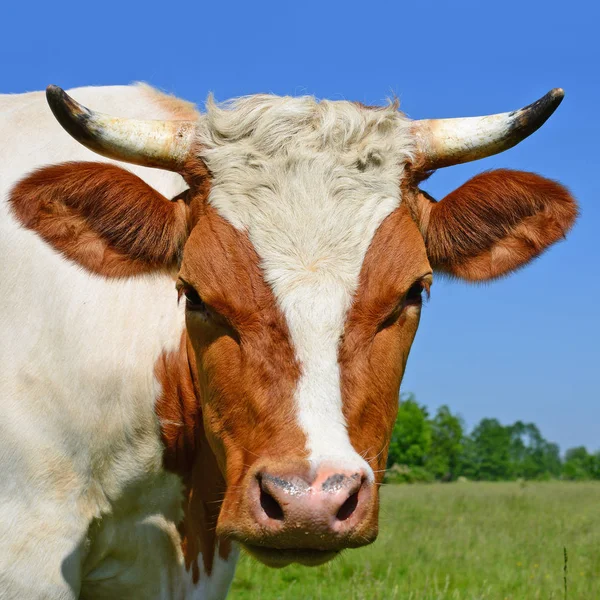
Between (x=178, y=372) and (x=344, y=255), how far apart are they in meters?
1.40

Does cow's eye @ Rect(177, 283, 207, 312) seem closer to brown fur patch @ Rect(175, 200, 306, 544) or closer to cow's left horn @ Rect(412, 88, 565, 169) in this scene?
brown fur patch @ Rect(175, 200, 306, 544)

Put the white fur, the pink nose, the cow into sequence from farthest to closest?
the white fur
the cow
the pink nose

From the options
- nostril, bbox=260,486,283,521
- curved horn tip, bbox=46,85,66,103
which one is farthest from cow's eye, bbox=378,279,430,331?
curved horn tip, bbox=46,85,66,103

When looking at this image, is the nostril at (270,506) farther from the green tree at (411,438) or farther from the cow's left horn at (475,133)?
the green tree at (411,438)

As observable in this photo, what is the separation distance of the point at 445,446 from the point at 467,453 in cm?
1840

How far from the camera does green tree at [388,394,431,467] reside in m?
95.8

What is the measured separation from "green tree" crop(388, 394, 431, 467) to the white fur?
91.3 meters

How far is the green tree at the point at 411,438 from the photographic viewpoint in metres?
95.8

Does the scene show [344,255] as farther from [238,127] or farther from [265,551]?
[265,551]

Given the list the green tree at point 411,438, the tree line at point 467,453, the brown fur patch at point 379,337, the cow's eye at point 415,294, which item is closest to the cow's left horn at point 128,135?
the brown fur patch at point 379,337

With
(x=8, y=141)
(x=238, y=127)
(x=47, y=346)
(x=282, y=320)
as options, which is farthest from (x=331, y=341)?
(x=8, y=141)

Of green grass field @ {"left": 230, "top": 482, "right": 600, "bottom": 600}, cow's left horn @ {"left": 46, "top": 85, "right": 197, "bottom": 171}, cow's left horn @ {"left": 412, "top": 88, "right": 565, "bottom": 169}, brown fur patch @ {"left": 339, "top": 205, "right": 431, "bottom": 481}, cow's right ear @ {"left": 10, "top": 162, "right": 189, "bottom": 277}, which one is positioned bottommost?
green grass field @ {"left": 230, "top": 482, "right": 600, "bottom": 600}

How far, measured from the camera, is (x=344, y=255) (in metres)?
4.05

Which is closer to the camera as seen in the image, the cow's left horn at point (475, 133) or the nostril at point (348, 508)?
the nostril at point (348, 508)
